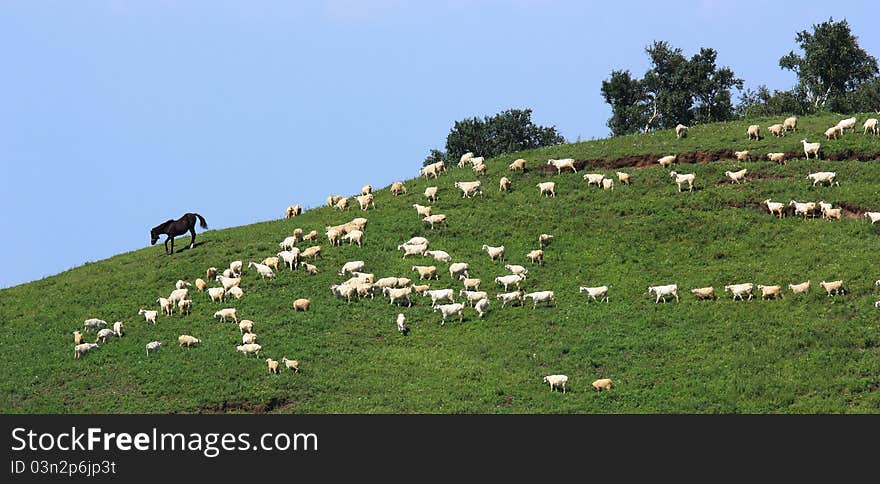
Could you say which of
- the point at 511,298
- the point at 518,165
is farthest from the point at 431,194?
the point at 511,298

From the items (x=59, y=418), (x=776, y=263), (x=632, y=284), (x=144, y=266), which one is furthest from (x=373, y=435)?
(x=144, y=266)

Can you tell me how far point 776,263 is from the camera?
58625 millimetres

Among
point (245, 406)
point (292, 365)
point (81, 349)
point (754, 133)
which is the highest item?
point (754, 133)

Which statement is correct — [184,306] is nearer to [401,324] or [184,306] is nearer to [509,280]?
[401,324]

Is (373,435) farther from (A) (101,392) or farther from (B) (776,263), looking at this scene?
(B) (776,263)

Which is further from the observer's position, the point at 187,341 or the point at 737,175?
the point at 737,175

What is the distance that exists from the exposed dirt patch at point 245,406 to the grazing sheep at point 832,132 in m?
35.2

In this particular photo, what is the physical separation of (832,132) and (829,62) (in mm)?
38372

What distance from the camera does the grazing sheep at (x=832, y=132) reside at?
232 feet

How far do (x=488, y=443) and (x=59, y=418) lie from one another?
44.5ft

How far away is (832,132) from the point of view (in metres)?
70.7

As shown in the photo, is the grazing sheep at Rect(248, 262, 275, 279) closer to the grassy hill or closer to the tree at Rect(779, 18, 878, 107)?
the grassy hill

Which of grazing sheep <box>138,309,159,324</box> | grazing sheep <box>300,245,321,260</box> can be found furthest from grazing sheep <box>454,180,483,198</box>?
grazing sheep <box>138,309,159,324</box>

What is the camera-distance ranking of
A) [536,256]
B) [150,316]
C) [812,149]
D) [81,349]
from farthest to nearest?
[812,149] → [536,256] → [150,316] → [81,349]
